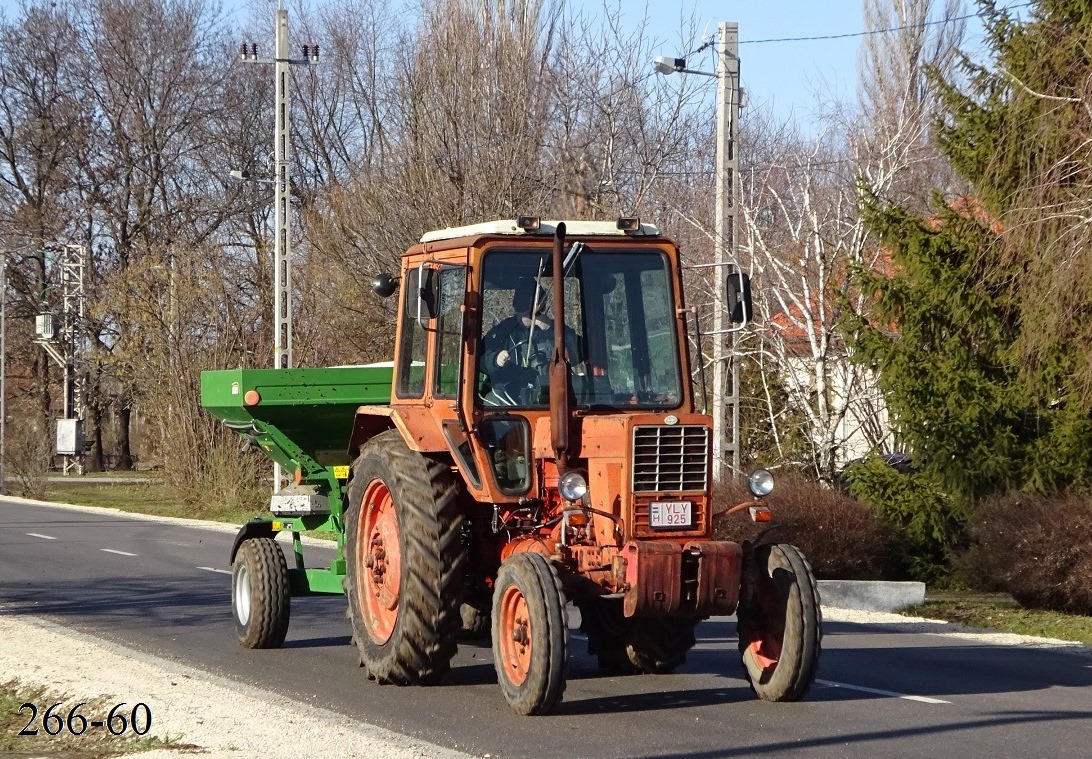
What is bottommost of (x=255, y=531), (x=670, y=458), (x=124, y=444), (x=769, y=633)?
(x=124, y=444)

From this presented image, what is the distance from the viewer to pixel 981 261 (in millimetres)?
18531

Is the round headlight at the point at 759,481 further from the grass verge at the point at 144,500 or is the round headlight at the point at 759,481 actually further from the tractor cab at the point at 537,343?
the grass verge at the point at 144,500

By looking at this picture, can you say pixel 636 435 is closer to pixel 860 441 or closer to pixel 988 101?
pixel 988 101

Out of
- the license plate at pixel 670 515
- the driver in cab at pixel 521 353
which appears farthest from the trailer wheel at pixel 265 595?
the license plate at pixel 670 515

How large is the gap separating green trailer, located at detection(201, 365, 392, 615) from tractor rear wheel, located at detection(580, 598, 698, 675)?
212cm

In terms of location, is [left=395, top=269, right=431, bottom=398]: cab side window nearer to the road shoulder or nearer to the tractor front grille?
the tractor front grille

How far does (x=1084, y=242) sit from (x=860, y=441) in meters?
10.3

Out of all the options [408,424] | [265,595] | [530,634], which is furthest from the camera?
[265,595]

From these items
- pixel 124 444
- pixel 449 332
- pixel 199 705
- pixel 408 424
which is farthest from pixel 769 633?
pixel 124 444

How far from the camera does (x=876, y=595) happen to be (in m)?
15.9

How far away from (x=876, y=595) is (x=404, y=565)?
25.5 ft

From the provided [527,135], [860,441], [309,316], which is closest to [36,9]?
[309,316]

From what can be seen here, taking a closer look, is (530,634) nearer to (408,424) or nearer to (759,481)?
(759,481)

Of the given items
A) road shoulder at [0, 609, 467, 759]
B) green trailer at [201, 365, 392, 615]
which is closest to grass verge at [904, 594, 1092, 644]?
green trailer at [201, 365, 392, 615]
